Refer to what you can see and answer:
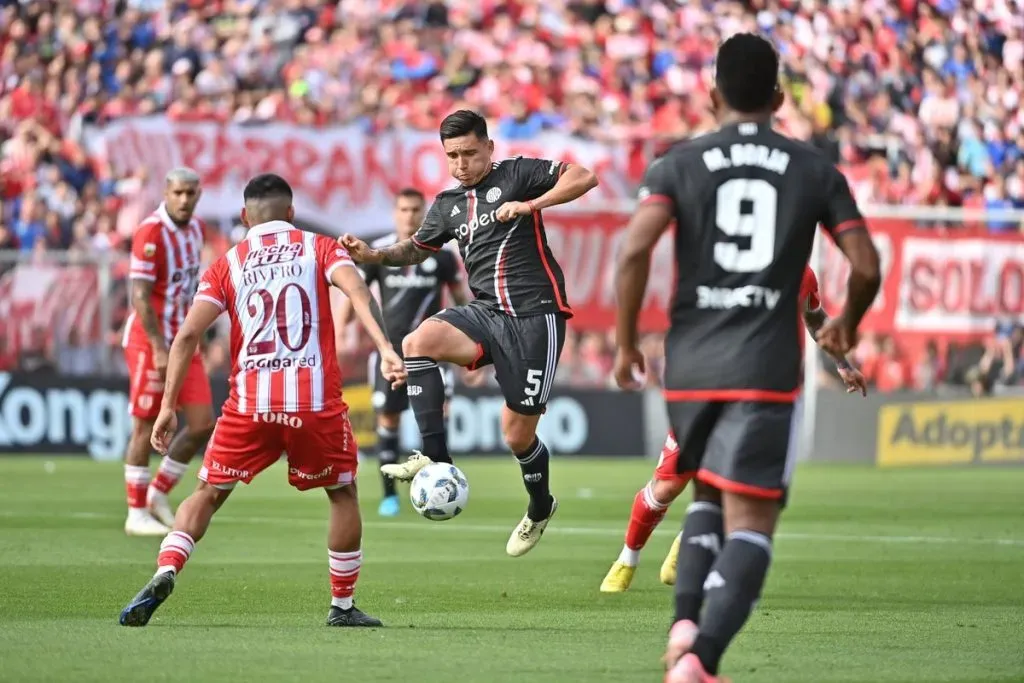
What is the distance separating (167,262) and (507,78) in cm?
1505

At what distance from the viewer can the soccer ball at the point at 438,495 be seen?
9.68 meters

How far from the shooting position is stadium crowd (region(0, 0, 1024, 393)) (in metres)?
23.3

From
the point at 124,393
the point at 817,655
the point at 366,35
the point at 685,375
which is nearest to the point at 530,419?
the point at 817,655

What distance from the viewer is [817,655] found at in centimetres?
738

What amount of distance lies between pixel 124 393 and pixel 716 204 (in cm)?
1633

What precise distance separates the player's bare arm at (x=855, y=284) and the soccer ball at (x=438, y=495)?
12.4 feet

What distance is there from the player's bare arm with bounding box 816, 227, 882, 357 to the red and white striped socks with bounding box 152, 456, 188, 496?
787 cm

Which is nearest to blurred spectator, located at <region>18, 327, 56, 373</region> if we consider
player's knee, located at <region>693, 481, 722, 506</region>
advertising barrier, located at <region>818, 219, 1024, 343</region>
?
advertising barrier, located at <region>818, 219, 1024, 343</region>

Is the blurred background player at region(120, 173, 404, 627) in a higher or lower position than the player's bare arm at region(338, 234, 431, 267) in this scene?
lower

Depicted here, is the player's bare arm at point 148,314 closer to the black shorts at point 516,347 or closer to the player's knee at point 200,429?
the player's knee at point 200,429

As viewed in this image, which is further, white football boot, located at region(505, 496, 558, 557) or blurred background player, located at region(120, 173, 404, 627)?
white football boot, located at region(505, 496, 558, 557)

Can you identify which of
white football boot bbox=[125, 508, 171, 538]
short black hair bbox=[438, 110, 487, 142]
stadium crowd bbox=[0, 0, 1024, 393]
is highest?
stadium crowd bbox=[0, 0, 1024, 393]

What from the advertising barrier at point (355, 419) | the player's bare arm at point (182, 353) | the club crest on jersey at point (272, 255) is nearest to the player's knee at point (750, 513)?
the club crest on jersey at point (272, 255)

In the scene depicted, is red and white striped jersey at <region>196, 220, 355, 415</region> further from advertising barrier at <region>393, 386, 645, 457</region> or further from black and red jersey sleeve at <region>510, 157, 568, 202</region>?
advertising barrier at <region>393, 386, 645, 457</region>
